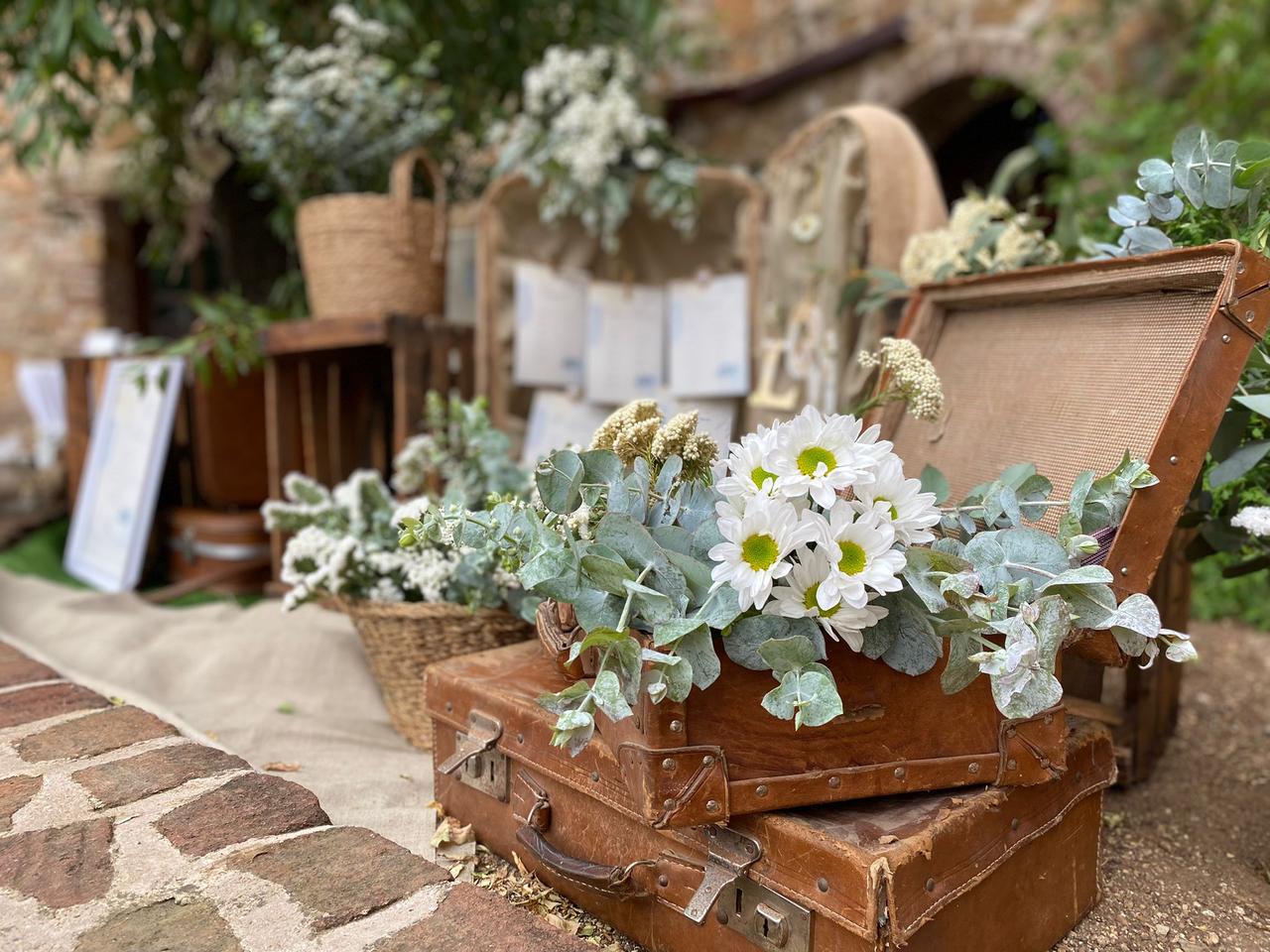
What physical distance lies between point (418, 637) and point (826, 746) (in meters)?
1.03

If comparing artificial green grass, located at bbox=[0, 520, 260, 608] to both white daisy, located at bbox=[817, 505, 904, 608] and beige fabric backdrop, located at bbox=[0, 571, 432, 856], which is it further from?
white daisy, located at bbox=[817, 505, 904, 608]

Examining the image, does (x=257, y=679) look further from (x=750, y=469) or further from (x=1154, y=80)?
(x=1154, y=80)

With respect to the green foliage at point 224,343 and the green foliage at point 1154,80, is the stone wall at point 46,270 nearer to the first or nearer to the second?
the green foliage at point 224,343

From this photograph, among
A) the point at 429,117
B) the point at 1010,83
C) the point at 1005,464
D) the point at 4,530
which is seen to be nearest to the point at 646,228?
the point at 429,117

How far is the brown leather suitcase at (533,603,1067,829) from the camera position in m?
1.08

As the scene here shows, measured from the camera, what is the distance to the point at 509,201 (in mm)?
2947

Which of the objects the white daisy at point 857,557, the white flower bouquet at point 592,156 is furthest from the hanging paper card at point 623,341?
the white daisy at point 857,557

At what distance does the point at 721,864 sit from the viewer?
117 centimetres

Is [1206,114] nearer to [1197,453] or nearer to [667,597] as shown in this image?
[1197,453]

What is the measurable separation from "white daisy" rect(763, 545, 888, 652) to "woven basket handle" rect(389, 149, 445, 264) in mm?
2136

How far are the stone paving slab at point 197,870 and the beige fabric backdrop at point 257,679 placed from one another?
0.69ft

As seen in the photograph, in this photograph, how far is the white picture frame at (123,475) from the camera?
10.5 ft

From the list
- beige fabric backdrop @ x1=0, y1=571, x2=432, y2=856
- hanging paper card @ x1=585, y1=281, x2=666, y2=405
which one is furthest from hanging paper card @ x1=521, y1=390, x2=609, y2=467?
beige fabric backdrop @ x1=0, y1=571, x2=432, y2=856

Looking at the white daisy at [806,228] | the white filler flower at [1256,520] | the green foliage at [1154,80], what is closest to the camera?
the white filler flower at [1256,520]
